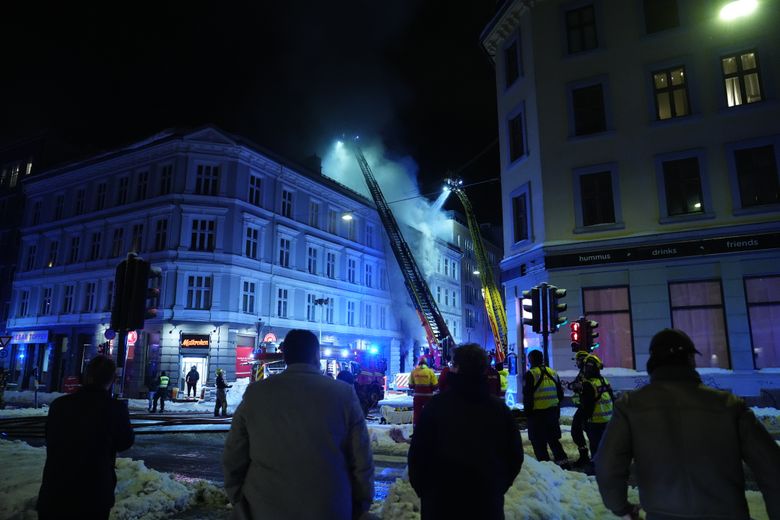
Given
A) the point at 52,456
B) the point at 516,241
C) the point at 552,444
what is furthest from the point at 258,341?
the point at 52,456

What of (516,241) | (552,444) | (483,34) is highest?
(483,34)

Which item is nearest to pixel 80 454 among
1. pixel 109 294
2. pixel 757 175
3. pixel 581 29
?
pixel 757 175

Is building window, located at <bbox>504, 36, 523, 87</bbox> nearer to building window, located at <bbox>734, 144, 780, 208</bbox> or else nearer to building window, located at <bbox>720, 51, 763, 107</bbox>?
building window, located at <bbox>720, 51, 763, 107</bbox>

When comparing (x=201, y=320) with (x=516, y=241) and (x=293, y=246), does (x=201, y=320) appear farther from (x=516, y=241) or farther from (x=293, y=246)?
(x=516, y=241)

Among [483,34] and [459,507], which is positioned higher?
[483,34]

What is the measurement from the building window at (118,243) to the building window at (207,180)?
6512 millimetres

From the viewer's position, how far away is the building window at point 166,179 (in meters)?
31.8

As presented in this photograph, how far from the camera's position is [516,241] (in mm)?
21156

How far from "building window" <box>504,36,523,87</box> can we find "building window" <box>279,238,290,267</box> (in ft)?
62.9

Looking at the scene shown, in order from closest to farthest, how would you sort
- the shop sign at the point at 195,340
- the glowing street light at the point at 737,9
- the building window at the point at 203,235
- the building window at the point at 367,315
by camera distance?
1. the glowing street light at the point at 737,9
2. the shop sign at the point at 195,340
3. the building window at the point at 203,235
4. the building window at the point at 367,315

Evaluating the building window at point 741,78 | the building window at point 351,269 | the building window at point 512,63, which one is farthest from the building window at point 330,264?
the building window at point 741,78

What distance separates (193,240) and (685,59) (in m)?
27.0

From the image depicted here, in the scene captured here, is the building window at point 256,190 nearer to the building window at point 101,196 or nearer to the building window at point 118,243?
the building window at point 118,243

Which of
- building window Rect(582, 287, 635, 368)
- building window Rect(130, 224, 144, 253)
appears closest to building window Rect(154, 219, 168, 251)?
building window Rect(130, 224, 144, 253)
